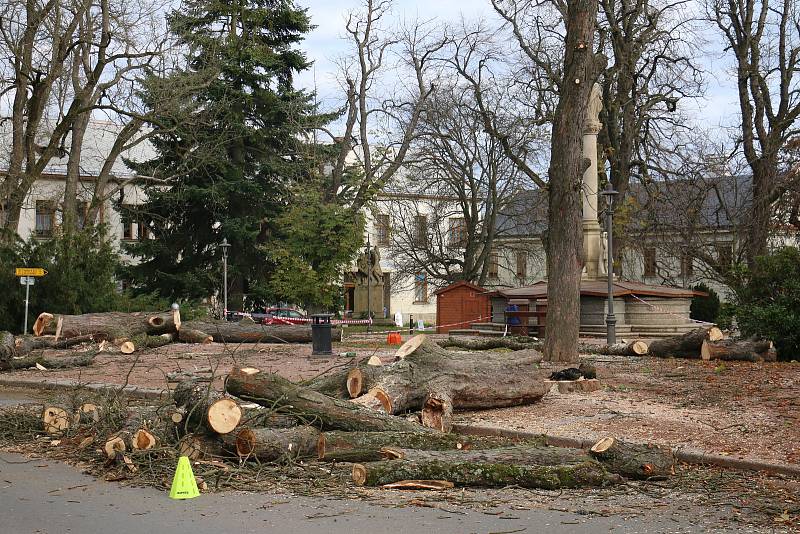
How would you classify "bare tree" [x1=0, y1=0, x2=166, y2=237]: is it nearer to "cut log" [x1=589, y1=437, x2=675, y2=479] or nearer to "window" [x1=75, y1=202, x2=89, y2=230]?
"window" [x1=75, y1=202, x2=89, y2=230]

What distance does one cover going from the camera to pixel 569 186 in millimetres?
18500

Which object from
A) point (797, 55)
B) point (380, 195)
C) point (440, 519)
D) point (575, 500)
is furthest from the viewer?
point (380, 195)

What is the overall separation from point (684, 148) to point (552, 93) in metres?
5.61

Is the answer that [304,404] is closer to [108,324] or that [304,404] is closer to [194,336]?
[108,324]

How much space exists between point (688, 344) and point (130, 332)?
1438cm

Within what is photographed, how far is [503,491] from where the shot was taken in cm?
801

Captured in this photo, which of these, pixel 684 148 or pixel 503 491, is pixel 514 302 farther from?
pixel 503 491

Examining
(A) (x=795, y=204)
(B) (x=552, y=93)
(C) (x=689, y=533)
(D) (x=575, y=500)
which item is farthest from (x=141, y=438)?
(B) (x=552, y=93)

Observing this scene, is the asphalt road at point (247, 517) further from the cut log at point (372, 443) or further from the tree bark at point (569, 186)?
the tree bark at point (569, 186)

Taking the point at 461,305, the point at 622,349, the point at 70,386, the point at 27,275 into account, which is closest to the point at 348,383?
the point at 70,386

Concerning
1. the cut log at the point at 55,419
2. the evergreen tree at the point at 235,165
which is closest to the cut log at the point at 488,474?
the cut log at the point at 55,419

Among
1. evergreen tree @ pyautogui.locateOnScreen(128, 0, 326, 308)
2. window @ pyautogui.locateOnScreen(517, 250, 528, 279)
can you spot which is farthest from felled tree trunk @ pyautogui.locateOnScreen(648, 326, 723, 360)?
window @ pyautogui.locateOnScreen(517, 250, 528, 279)

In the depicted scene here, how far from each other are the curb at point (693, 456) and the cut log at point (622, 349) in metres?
11.5

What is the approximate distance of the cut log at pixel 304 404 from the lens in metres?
9.37
